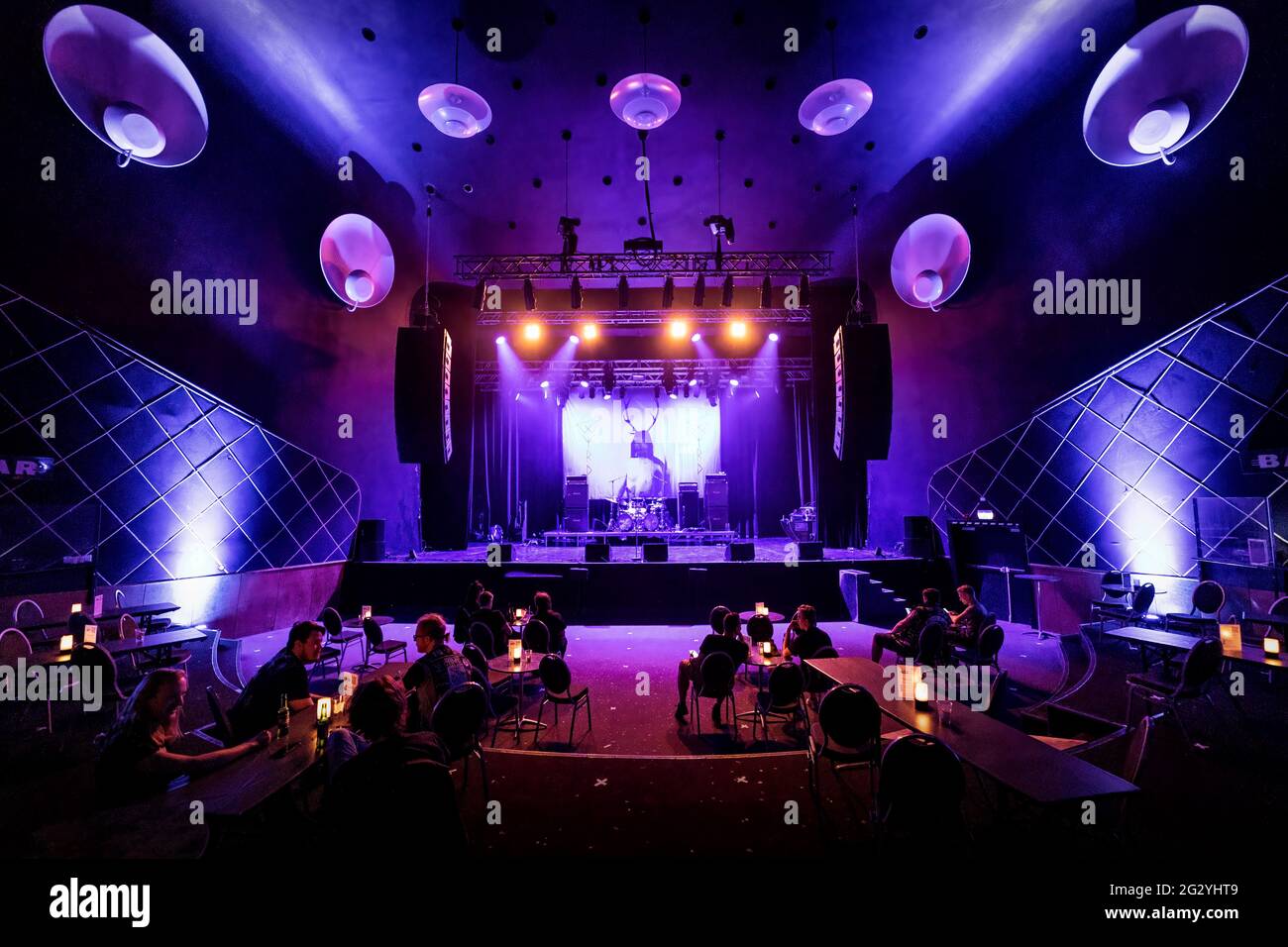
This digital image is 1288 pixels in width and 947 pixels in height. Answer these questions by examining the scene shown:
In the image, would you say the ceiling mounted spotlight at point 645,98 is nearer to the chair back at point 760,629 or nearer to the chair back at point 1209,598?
the chair back at point 760,629

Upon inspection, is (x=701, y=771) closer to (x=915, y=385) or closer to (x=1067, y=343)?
(x=1067, y=343)

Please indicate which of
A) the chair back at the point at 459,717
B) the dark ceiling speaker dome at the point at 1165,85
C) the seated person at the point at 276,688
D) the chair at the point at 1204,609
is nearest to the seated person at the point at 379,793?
the chair back at the point at 459,717

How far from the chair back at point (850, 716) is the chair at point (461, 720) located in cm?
192

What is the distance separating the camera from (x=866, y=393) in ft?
21.7

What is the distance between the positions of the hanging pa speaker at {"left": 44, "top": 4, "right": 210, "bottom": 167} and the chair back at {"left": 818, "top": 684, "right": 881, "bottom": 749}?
776cm

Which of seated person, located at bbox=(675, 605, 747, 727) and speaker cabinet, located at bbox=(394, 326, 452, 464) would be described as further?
speaker cabinet, located at bbox=(394, 326, 452, 464)

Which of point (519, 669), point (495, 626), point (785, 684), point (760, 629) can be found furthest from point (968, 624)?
point (495, 626)

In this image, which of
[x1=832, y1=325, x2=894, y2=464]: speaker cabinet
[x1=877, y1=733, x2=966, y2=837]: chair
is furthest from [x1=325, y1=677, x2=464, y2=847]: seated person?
[x1=832, y1=325, x2=894, y2=464]: speaker cabinet

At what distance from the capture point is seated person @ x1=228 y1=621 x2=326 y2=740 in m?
3.14

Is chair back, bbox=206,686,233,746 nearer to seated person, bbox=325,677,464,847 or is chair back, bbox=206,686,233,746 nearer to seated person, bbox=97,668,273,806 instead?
seated person, bbox=97,668,273,806

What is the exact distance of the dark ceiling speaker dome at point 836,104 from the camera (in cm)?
514

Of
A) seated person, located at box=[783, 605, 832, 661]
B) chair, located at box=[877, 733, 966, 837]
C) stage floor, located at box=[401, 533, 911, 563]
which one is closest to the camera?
chair, located at box=[877, 733, 966, 837]

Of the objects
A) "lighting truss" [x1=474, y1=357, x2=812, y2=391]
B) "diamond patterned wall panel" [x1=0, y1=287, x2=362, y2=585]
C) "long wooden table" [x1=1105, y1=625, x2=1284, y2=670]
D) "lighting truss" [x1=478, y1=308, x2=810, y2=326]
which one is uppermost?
"lighting truss" [x1=478, y1=308, x2=810, y2=326]

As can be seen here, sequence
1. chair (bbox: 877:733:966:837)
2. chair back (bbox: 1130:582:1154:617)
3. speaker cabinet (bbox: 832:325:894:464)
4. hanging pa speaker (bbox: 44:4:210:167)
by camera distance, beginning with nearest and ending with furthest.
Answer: chair (bbox: 877:733:966:837), hanging pa speaker (bbox: 44:4:210:167), chair back (bbox: 1130:582:1154:617), speaker cabinet (bbox: 832:325:894:464)
